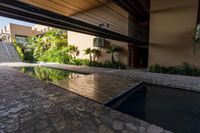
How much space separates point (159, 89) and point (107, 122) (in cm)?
389

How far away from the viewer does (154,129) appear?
2365 millimetres

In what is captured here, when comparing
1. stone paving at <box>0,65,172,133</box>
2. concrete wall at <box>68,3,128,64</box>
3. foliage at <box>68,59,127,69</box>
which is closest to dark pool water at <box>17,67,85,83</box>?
stone paving at <box>0,65,172,133</box>

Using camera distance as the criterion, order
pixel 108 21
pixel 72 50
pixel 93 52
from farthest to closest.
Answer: pixel 72 50 → pixel 93 52 → pixel 108 21

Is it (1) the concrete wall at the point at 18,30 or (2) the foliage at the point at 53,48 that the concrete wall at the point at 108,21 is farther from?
(1) the concrete wall at the point at 18,30

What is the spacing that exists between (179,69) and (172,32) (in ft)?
8.51

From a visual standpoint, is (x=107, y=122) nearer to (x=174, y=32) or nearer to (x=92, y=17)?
(x=174, y=32)

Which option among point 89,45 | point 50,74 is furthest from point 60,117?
point 89,45

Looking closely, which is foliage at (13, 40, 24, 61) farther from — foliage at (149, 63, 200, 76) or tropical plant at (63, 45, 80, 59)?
foliage at (149, 63, 200, 76)

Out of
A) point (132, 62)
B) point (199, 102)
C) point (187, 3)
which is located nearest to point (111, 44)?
point (132, 62)

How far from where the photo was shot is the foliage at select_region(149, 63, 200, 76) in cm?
736

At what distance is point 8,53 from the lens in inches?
667

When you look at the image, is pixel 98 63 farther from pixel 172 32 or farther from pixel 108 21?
pixel 172 32

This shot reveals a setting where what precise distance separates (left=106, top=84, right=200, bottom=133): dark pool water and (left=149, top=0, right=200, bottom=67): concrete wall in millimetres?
3959

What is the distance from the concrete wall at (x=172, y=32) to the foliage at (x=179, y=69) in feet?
1.27
